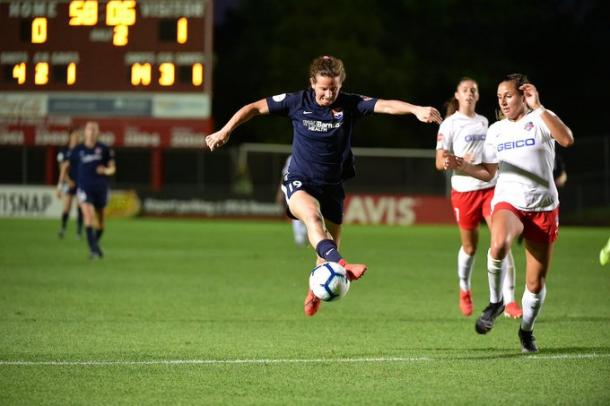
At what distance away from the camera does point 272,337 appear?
383 inches

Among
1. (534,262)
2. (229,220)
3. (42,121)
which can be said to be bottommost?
(229,220)

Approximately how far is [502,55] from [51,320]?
4877 centimetres

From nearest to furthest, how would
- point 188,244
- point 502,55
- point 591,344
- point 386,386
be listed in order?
point 386,386
point 591,344
point 188,244
point 502,55

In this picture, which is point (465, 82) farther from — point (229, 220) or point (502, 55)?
point (502, 55)

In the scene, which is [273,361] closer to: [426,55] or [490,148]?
[490,148]

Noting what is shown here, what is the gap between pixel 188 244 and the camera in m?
24.0

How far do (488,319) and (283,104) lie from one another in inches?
101

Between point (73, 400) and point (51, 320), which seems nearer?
point (73, 400)

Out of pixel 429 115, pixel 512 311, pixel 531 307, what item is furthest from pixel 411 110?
pixel 512 311

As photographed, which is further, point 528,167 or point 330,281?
point 528,167

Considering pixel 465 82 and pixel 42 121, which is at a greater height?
pixel 465 82

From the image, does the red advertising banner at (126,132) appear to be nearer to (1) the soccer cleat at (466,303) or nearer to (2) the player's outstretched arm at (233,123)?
(1) the soccer cleat at (466,303)

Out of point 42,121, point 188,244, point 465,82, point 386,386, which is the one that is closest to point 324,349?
point 386,386

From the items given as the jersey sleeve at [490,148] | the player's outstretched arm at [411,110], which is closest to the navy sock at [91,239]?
the jersey sleeve at [490,148]
